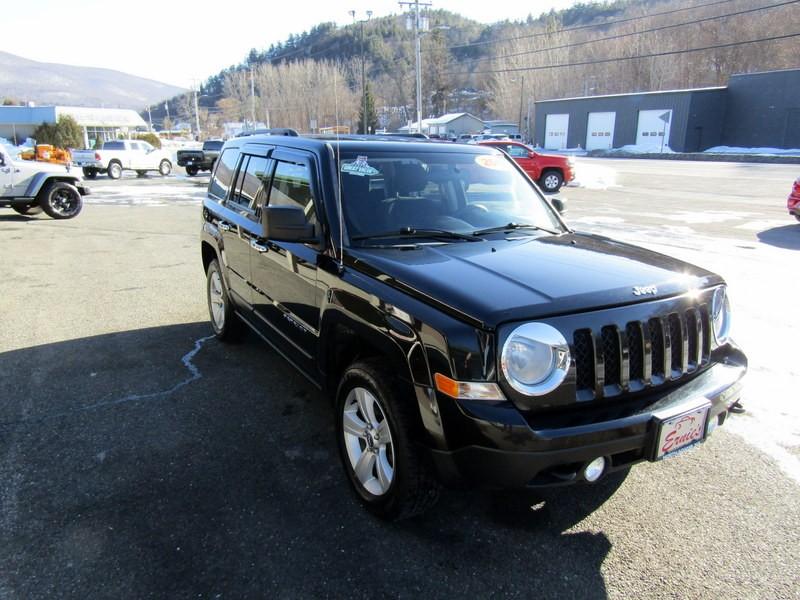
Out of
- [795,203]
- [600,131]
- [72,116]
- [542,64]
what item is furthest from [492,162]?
[542,64]

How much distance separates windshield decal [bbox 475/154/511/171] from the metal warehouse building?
55508 millimetres

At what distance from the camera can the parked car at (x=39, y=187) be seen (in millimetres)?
12930

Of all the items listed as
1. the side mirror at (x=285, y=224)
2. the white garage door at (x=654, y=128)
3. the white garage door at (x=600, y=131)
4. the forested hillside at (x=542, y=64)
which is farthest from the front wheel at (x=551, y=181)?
the white garage door at (x=600, y=131)

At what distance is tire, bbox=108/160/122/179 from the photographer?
91.5 ft

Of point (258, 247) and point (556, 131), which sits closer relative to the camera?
point (258, 247)

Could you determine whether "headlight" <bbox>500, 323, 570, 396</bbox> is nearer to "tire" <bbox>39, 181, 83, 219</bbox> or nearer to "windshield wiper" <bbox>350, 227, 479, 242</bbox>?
"windshield wiper" <bbox>350, 227, 479, 242</bbox>

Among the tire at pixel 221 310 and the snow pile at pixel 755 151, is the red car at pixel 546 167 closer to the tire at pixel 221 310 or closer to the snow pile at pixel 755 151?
the tire at pixel 221 310

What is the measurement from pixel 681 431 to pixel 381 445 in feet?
4.57

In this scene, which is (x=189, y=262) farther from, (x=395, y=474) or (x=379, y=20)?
(x=379, y=20)

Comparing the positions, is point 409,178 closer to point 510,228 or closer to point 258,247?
point 510,228

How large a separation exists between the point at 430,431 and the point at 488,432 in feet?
0.97

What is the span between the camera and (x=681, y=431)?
256 centimetres

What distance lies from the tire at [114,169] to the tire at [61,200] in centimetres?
1526

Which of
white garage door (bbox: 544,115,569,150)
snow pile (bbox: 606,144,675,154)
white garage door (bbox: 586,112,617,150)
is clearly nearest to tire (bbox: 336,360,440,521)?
snow pile (bbox: 606,144,675,154)
